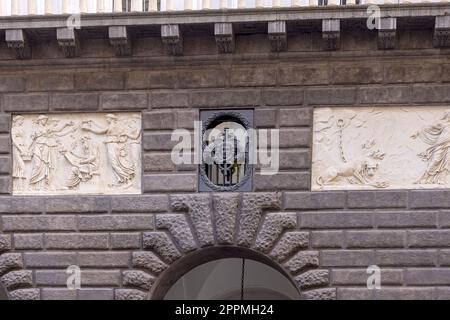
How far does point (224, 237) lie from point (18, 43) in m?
3.31

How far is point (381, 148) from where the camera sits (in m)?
15.8

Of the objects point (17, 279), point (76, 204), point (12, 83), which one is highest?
point (12, 83)

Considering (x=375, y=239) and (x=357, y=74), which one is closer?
(x=375, y=239)

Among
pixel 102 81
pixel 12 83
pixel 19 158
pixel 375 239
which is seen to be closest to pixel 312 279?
pixel 375 239

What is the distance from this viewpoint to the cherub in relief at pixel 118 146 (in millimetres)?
16172

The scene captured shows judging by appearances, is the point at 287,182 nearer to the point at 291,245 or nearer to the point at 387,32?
the point at 291,245

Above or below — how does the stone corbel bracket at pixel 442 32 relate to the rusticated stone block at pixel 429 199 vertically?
above

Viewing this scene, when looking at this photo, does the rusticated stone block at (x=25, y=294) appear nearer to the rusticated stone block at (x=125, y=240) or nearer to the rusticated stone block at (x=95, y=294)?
the rusticated stone block at (x=95, y=294)

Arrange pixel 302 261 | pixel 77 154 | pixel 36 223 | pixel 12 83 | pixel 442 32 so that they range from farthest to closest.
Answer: pixel 12 83 < pixel 77 154 < pixel 36 223 < pixel 302 261 < pixel 442 32

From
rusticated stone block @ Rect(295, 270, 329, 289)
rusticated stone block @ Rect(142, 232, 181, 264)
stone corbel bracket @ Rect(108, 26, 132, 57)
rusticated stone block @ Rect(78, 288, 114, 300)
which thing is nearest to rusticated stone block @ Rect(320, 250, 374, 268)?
rusticated stone block @ Rect(295, 270, 329, 289)

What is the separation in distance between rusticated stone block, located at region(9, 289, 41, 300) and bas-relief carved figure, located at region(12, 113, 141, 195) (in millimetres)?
1151

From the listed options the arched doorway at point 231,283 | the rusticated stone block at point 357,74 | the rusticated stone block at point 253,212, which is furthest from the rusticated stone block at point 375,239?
the arched doorway at point 231,283

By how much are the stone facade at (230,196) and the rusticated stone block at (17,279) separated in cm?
1

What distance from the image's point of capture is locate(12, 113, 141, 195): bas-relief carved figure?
53.2 feet
